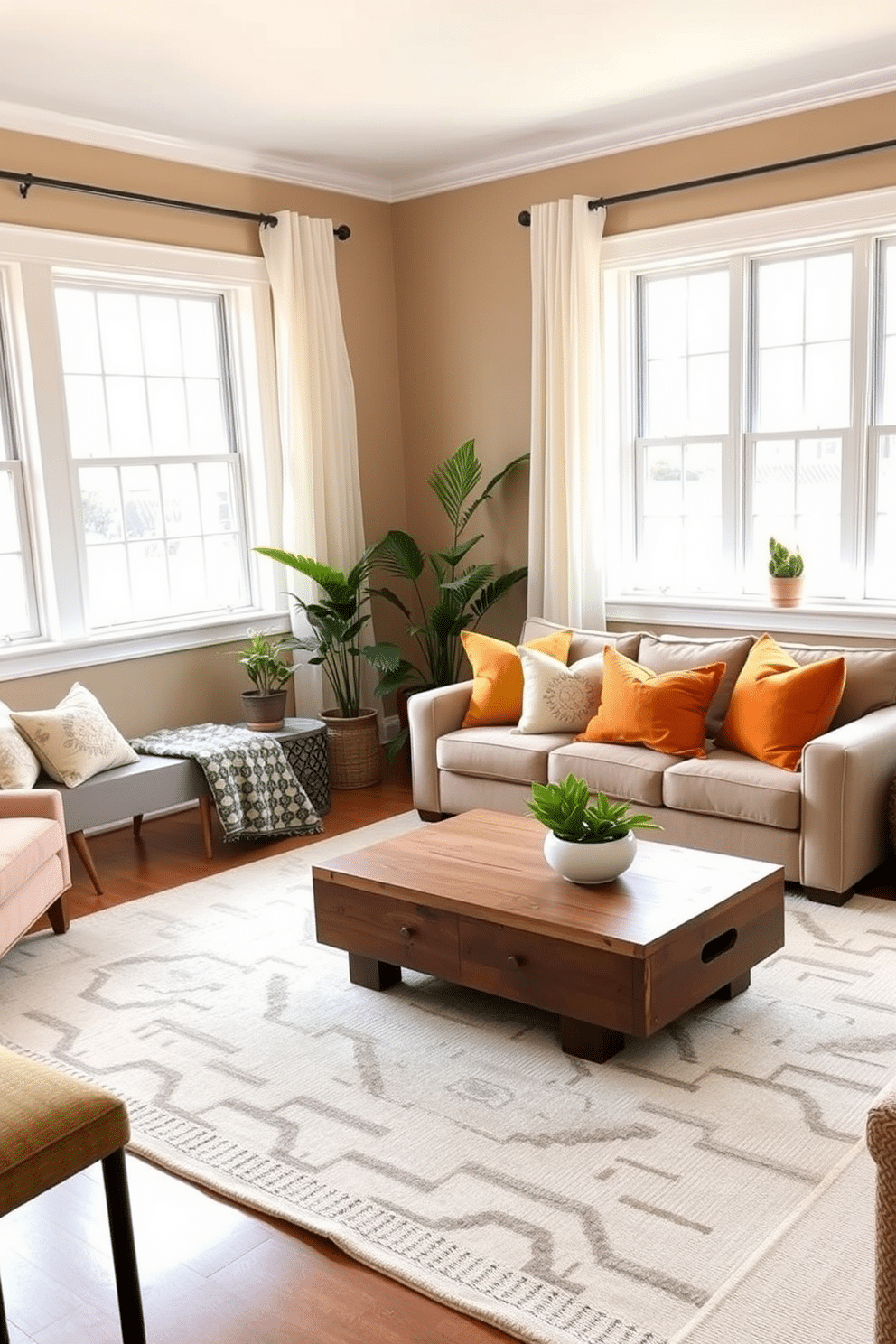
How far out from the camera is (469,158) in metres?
6.07

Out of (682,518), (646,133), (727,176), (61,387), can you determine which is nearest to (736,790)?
(682,518)

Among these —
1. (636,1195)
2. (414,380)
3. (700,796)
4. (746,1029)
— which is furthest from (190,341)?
(636,1195)

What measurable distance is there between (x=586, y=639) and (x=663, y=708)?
0.82 metres

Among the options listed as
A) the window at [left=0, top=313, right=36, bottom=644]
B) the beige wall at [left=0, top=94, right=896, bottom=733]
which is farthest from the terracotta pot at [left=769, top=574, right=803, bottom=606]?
the window at [left=0, top=313, right=36, bottom=644]

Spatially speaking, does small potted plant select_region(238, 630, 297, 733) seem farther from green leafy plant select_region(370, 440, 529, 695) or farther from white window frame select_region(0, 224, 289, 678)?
green leafy plant select_region(370, 440, 529, 695)

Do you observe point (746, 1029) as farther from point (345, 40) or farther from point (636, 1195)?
point (345, 40)

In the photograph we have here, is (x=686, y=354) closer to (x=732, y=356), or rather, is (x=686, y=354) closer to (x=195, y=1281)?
(x=732, y=356)

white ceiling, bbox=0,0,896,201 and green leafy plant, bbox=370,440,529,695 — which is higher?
white ceiling, bbox=0,0,896,201

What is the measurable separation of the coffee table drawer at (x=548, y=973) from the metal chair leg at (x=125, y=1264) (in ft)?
4.29

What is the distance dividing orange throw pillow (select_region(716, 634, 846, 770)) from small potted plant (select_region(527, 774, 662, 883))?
49.1 inches

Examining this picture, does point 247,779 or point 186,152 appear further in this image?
point 186,152

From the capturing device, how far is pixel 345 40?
14.3 ft

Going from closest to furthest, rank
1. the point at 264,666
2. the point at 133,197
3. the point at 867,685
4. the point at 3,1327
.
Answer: the point at 3,1327, the point at 867,685, the point at 133,197, the point at 264,666

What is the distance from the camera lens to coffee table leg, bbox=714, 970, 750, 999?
3.46 meters
